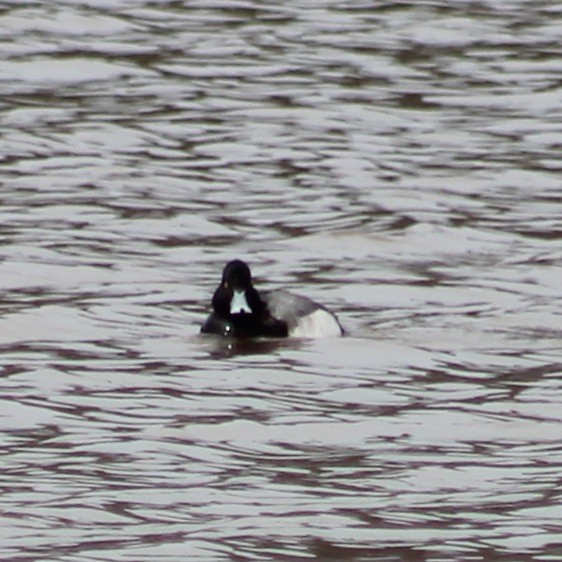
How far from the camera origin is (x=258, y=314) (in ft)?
42.3

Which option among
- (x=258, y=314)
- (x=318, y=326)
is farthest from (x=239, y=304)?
(x=318, y=326)

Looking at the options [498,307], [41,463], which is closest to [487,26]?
[498,307]

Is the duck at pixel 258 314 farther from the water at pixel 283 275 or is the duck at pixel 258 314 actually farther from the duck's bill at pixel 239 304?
the water at pixel 283 275

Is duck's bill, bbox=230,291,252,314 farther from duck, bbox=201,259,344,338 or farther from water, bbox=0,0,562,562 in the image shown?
water, bbox=0,0,562,562

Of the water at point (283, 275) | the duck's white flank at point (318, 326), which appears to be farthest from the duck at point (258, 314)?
the water at point (283, 275)

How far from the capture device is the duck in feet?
41.2

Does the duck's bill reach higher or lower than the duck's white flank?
higher

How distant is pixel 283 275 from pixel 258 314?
1.56 meters

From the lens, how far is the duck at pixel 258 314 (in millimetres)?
12570

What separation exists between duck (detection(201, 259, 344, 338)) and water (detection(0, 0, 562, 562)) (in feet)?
0.36

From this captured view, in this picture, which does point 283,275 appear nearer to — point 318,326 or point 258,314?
point 258,314

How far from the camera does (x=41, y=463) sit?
9500 mm

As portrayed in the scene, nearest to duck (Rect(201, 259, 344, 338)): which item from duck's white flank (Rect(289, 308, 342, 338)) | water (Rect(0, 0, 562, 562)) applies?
duck's white flank (Rect(289, 308, 342, 338))

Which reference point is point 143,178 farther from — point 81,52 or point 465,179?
point 81,52
